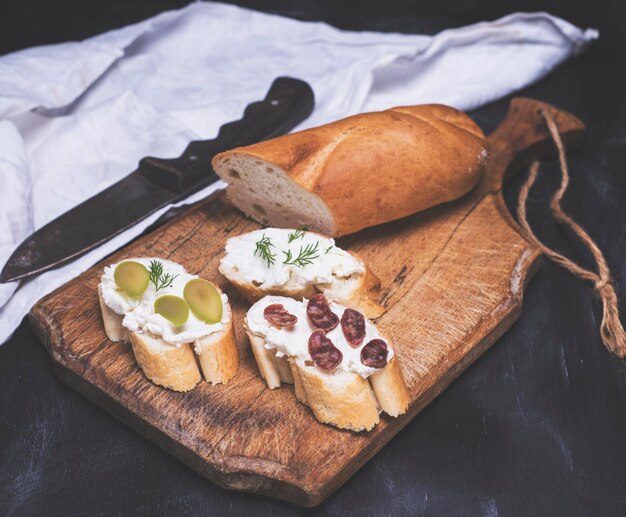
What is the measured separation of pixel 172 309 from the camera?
9.84ft

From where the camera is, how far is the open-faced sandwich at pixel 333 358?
2889mm

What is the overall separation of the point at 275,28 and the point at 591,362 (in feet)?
10.0

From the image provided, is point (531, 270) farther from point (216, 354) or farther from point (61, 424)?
point (61, 424)

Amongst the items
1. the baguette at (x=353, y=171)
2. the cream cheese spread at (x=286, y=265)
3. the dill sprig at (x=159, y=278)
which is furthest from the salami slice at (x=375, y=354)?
the baguette at (x=353, y=171)

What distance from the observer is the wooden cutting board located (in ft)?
9.55

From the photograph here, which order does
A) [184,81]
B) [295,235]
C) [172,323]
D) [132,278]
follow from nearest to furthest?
[172,323] → [132,278] → [295,235] → [184,81]

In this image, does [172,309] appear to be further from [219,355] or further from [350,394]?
[350,394]

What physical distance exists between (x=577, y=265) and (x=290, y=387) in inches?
62.7

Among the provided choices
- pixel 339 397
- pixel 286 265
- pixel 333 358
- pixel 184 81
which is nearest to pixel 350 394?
pixel 339 397

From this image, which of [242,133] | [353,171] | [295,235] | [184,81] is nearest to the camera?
[295,235]

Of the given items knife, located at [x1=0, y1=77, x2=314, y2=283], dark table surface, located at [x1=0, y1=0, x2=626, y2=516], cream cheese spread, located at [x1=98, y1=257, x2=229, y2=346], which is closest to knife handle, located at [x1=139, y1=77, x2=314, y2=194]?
knife, located at [x1=0, y1=77, x2=314, y2=283]

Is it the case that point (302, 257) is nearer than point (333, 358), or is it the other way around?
point (333, 358)

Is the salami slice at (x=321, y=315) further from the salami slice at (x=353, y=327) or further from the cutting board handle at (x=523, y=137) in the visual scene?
the cutting board handle at (x=523, y=137)

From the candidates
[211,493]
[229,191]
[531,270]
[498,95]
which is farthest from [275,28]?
[211,493]
